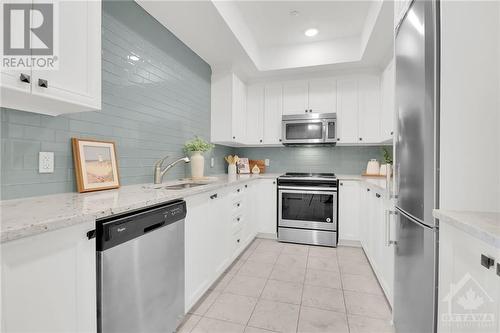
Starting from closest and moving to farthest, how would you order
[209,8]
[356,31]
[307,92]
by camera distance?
[209,8], [356,31], [307,92]

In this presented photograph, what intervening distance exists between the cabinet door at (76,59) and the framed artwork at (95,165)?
374 mm

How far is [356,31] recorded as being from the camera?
2951 mm

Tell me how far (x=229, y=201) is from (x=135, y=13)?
1.84 m

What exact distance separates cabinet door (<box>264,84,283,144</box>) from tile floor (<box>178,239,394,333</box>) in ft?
5.98

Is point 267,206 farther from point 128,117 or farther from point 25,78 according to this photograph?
point 25,78

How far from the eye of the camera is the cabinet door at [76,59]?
1063mm

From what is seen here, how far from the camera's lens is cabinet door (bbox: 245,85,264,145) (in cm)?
382

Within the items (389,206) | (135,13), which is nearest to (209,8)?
(135,13)

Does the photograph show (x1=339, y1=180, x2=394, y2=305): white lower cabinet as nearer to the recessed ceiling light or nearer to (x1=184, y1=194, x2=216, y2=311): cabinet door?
(x1=184, y1=194, x2=216, y2=311): cabinet door

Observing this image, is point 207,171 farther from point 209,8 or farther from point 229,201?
point 209,8

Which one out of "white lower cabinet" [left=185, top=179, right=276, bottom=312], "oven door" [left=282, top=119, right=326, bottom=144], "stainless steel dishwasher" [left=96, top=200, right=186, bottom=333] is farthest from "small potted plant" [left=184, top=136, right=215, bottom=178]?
"oven door" [left=282, top=119, right=326, bottom=144]

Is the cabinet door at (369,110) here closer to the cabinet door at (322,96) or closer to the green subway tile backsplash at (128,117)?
the cabinet door at (322,96)

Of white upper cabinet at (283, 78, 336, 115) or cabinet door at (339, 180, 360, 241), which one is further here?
white upper cabinet at (283, 78, 336, 115)

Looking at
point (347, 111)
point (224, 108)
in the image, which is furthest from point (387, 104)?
point (224, 108)
